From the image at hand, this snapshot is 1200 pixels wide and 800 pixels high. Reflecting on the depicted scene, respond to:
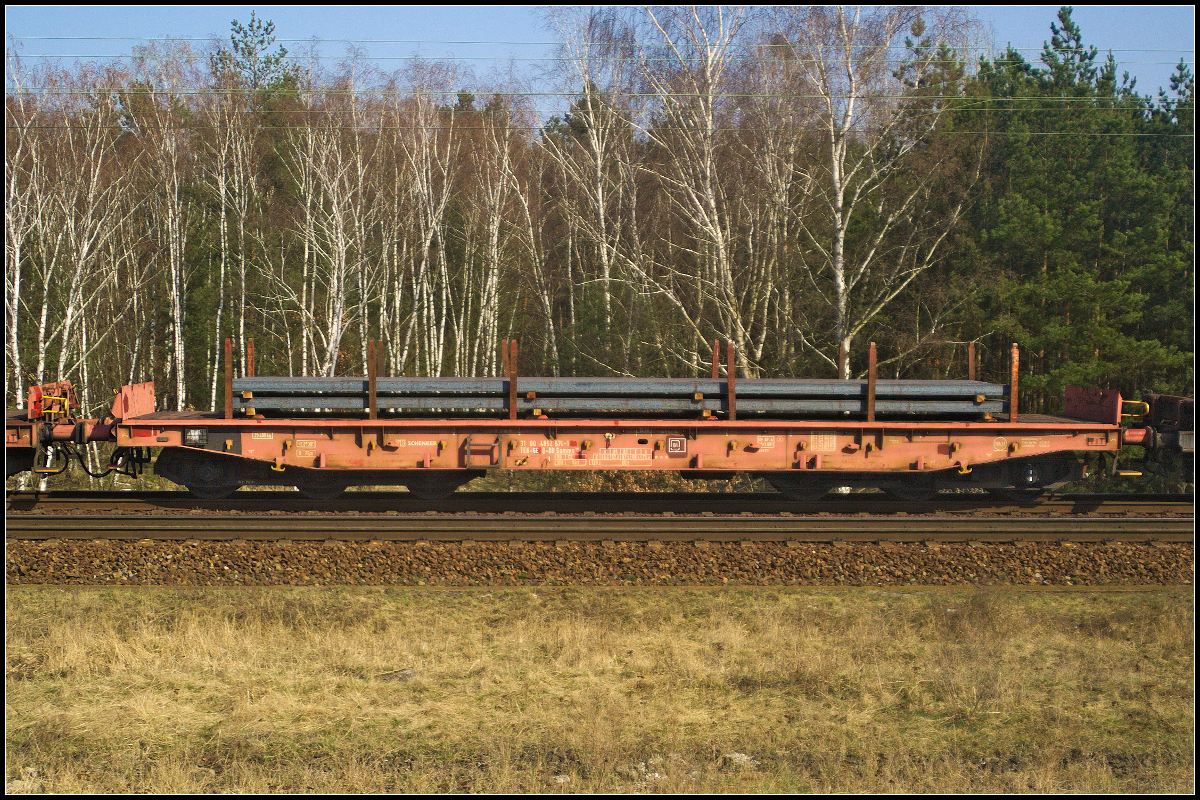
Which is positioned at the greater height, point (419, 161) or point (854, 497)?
point (419, 161)

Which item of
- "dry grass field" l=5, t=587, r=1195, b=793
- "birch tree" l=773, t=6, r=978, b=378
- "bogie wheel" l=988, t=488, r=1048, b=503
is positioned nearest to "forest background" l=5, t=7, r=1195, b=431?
"birch tree" l=773, t=6, r=978, b=378

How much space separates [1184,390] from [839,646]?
17.5 m

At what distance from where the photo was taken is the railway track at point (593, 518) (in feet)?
33.3

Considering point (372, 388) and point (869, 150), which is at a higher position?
point (869, 150)

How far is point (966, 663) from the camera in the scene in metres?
6.92

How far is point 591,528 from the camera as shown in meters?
10.2

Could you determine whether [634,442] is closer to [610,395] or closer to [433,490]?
[610,395]

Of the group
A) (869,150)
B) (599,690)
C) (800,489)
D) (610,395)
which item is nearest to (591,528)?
(610,395)

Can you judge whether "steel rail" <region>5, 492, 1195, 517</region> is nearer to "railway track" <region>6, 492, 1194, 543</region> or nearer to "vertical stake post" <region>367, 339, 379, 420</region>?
"railway track" <region>6, 492, 1194, 543</region>

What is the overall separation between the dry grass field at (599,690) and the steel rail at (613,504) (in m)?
2.55

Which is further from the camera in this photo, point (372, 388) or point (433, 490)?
point (433, 490)

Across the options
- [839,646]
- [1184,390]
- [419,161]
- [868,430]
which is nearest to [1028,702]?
[839,646]

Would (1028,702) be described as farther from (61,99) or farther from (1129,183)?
(61,99)

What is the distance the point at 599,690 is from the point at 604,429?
4693 mm
